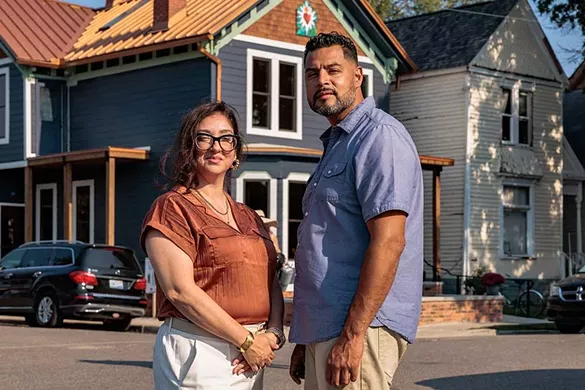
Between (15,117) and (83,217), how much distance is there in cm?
311

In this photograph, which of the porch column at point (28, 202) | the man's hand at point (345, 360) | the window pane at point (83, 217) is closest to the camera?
the man's hand at point (345, 360)

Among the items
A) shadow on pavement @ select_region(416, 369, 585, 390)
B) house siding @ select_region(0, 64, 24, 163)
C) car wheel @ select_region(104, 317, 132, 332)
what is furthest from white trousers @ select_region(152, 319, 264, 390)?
house siding @ select_region(0, 64, 24, 163)

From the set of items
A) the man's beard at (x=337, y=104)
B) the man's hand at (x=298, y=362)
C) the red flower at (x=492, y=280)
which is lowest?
the red flower at (x=492, y=280)

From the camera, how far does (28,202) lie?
2834 centimetres

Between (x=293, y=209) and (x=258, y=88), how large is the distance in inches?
119

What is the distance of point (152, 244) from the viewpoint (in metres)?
4.69

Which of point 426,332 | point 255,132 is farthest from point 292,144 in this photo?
point 426,332

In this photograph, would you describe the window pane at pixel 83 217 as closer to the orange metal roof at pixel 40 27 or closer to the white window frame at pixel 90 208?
the white window frame at pixel 90 208

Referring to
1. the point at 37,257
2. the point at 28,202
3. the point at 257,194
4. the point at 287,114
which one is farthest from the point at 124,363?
the point at 28,202

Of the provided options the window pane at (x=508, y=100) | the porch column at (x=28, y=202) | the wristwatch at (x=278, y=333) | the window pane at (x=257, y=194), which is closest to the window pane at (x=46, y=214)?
the porch column at (x=28, y=202)

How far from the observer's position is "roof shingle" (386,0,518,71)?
31.1 meters

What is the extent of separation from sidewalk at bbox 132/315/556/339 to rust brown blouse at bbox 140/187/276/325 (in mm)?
15573

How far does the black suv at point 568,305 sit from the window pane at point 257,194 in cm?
768

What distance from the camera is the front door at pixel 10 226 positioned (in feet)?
100
